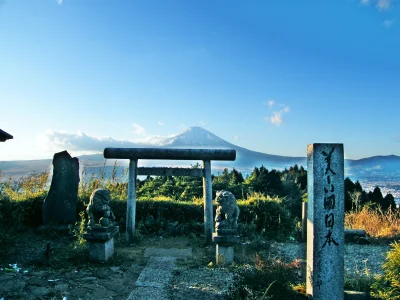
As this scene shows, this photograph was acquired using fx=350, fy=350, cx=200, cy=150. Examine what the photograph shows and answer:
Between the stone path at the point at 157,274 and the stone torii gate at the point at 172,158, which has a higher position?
the stone torii gate at the point at 172,158

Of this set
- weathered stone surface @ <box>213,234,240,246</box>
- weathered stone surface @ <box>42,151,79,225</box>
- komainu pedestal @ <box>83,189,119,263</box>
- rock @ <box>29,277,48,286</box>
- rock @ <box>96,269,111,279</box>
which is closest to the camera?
rock @ <box>29,277,48,286</box>

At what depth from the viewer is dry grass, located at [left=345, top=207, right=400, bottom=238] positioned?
10.3m

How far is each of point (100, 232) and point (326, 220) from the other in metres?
4.24

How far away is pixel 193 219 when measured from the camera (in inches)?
403

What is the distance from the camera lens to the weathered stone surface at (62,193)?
9516mm

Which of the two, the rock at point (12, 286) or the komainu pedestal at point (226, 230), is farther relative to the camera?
the komainu pedestal at point (226, 230)

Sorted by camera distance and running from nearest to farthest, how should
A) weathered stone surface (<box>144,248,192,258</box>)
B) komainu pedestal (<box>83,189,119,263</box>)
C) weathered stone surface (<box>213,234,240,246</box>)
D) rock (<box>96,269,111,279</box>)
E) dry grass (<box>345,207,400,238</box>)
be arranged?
rock (<box>96,269,111,279</box>) < weathered stone surface (<box>213,234,240,246</box>) < komainu pedestal (<box>83,189,119,263</box>) < weathered stone surface (<box>144,248,192,258</box>) < dry grass (<box>345,207,400,238</box>)

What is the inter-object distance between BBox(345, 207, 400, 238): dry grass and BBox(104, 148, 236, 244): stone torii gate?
5.00 m

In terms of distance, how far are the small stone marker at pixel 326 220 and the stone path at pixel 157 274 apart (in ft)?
7.33

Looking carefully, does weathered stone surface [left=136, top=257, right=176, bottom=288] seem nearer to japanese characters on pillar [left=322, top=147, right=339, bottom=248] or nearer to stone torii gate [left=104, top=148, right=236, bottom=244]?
stone torii gate [left=104, top=148, right=236, bottom=244]

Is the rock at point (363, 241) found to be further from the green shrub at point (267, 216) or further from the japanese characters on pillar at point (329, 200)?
the japanese characters on pillar at point (329, 200)

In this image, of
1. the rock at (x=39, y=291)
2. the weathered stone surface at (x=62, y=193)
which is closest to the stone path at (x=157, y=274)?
the rock at (x=39, y=291)

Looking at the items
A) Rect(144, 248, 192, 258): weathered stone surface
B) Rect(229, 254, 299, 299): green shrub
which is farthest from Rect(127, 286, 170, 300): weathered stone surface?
Rect(144, 248, 192, 258): weathered stone surface

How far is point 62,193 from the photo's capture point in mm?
9602
